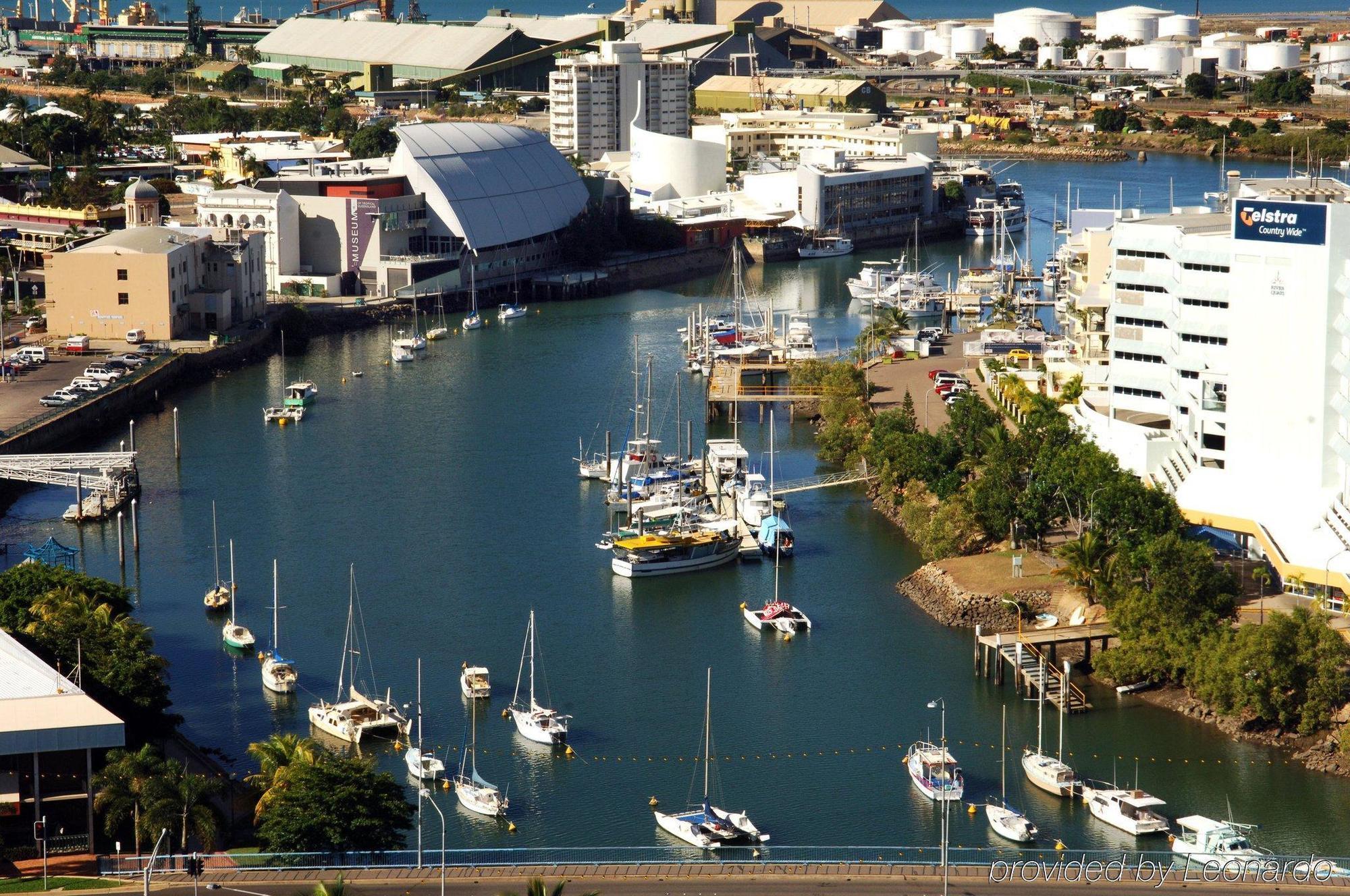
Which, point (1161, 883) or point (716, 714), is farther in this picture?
point (716, 714)

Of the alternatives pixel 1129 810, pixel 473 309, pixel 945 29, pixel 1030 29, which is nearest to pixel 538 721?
pixel 1129 810

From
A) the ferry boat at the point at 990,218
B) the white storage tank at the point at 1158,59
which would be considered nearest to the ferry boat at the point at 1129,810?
the ferry boat at the point at 990,218

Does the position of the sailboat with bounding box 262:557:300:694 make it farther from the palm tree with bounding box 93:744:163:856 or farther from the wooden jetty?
the wooden jetty

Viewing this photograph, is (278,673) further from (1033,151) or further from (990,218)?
(1033,151)

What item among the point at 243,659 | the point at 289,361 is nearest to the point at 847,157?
the point at 289,361

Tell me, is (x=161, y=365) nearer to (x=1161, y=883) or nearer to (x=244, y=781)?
(x=244, y=781)

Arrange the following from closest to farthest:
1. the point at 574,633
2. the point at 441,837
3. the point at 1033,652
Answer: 1. the point at 441,837
2. the point at 1033,652
3. the point at 574,633
